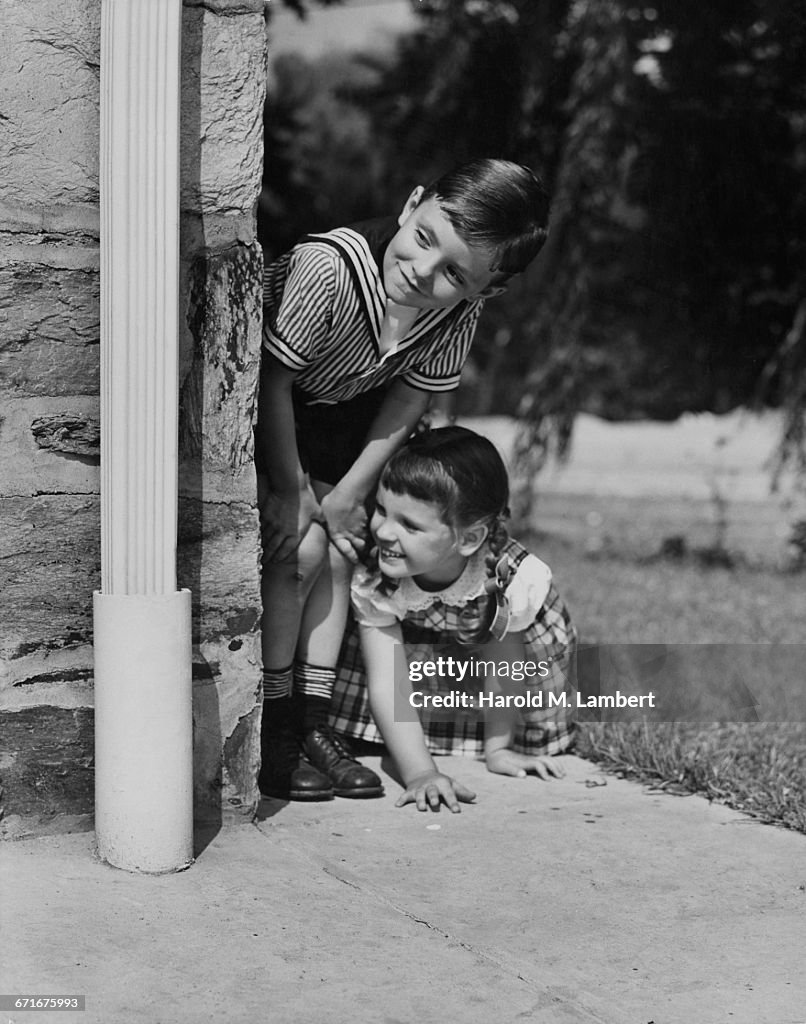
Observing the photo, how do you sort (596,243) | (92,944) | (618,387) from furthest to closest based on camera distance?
(618,387), (596,243), (92,944)

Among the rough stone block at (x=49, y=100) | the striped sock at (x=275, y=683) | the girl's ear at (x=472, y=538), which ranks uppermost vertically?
the rough stone block at (x=49, y=100)

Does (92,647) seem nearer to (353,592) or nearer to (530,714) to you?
(353,592)

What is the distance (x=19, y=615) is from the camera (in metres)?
2.23

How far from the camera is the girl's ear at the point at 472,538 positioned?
2.84 meters

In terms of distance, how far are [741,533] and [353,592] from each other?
18.6 feet

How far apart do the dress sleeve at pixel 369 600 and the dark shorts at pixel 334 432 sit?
0.22 meters

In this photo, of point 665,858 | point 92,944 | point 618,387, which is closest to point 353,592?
point 665,858

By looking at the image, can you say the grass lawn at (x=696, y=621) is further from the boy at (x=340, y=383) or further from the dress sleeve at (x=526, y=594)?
the boy at (x=340, y=383)

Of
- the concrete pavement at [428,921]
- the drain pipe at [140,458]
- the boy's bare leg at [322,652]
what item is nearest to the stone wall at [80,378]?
the drain pipe at [140,458]

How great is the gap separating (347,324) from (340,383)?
164 mm

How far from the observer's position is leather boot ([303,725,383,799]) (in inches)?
106

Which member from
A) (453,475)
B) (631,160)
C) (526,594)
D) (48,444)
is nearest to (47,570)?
(48,444)

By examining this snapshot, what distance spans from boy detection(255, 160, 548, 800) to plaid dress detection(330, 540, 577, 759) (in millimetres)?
182

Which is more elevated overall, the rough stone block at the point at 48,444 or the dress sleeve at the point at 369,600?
the rough stone block at the point at 48,444
